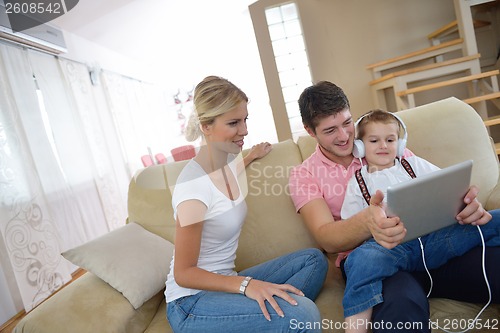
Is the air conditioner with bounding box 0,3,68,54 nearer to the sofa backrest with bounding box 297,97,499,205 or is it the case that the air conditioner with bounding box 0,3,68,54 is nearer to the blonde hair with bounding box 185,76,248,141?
the blonde hair with bounding box 185,76,248,141

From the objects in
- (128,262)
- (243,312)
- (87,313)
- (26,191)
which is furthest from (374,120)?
(26,191)

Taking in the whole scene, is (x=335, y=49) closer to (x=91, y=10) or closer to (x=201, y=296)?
(x=91, y=10)

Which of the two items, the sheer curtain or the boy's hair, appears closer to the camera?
the boy's hair

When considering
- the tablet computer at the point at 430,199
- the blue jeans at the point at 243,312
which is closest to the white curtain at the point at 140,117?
the blue jeans at the point at 243,312

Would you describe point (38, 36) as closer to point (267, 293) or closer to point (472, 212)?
point (267, 293)

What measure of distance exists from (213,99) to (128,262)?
2.24 feet

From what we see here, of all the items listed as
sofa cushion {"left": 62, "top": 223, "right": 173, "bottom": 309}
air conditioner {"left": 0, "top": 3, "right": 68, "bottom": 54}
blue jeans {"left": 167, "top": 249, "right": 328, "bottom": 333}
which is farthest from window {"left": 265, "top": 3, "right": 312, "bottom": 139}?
blue jeans {"left": 167, "top": 249, "right": 328, "bottom": 333}

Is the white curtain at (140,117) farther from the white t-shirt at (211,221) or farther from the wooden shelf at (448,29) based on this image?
the white t-shirt at (211,221)

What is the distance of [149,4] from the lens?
5.25 meters

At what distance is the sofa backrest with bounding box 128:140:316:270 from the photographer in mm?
1602

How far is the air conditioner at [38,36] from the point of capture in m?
3.35

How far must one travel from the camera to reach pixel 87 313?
4.08 ft

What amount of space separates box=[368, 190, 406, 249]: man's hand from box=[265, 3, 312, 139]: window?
11.0 ft

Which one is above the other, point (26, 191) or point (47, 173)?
point (47, 173)
